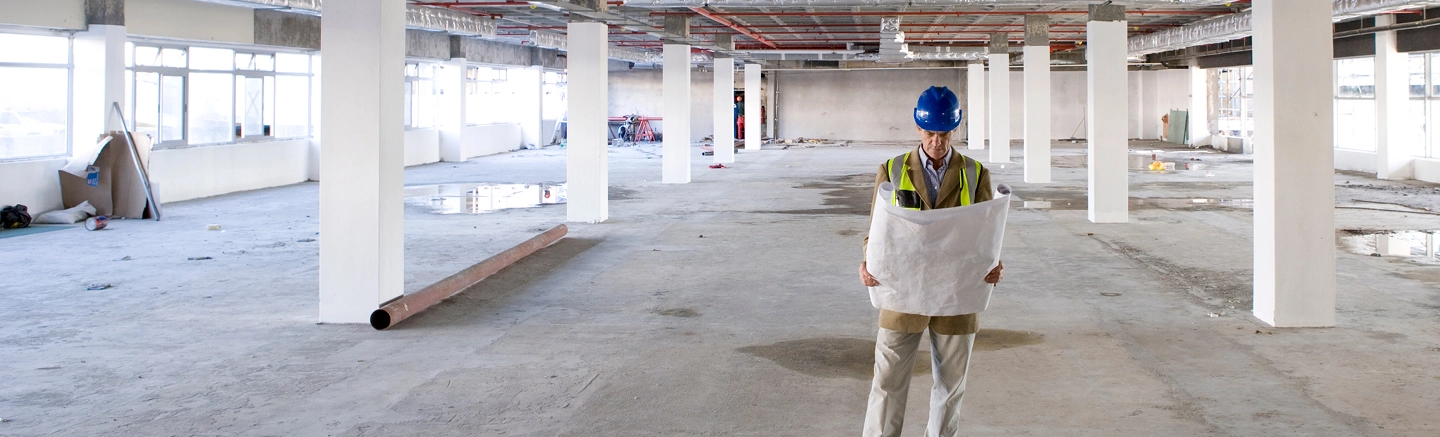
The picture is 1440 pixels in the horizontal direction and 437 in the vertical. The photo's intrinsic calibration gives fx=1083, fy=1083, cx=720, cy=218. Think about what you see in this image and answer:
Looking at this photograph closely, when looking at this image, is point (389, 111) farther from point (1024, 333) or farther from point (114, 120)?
point (114, 120)

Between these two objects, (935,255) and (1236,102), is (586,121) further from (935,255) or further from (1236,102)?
(1236,102)

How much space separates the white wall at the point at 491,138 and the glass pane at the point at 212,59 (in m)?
9.47

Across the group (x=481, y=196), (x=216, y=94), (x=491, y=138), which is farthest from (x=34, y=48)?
(x=491, y=138)

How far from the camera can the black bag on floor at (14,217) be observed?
39.9 ft

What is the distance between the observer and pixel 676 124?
64.3 feet

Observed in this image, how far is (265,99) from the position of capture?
63.1 ft

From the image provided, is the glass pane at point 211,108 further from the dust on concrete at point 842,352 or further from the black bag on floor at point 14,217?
the dust on concrete at point 842,352

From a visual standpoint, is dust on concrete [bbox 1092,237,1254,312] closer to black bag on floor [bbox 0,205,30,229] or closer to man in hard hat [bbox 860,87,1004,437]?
man in hard hat [bbox 860,87,1004,437]

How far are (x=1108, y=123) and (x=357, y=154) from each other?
30.8 feet

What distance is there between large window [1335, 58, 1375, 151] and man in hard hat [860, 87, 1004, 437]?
22652 millimetres

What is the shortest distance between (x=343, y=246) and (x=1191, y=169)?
19934mm

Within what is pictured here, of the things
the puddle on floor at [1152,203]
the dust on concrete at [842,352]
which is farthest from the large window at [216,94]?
the dust on concrete at [842,352]

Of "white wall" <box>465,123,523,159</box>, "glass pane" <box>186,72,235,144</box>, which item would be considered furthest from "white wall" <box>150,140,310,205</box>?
"white wall" <box>465,123,523,159</box>

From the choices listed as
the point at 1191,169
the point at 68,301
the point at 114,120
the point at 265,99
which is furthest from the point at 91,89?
the point at 1191,169
